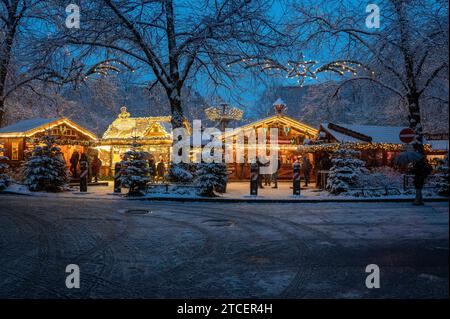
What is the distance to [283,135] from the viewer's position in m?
31.4

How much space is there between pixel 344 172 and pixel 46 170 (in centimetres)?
1428

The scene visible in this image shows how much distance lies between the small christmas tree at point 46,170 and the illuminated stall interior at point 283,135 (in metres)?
14.2

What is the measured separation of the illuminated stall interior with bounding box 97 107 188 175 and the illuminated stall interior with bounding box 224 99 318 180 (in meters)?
5.59

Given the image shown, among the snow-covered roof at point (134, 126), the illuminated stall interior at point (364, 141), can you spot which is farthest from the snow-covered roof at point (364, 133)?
the snow-covered roof at point (134, 126)

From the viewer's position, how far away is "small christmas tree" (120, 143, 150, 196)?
16.4 metres

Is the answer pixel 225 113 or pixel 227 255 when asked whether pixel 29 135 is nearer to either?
pixel 225 113

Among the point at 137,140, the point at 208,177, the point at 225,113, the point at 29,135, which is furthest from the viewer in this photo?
the point at 225,113

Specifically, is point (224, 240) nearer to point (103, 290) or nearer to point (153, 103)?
point (103, 290)

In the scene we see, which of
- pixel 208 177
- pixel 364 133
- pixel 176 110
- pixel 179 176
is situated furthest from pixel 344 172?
pixel 176 110

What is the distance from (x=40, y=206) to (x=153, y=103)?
1414 centimetres

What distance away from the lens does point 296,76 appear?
67.7ft

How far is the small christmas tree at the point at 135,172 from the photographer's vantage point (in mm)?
16422

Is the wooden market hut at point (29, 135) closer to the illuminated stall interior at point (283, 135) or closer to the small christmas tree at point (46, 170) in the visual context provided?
the small christmas tree at point (46, 170)

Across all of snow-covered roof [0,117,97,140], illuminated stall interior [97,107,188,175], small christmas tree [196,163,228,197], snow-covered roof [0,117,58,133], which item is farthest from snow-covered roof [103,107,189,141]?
small christmas tree [196,163,228,197]
